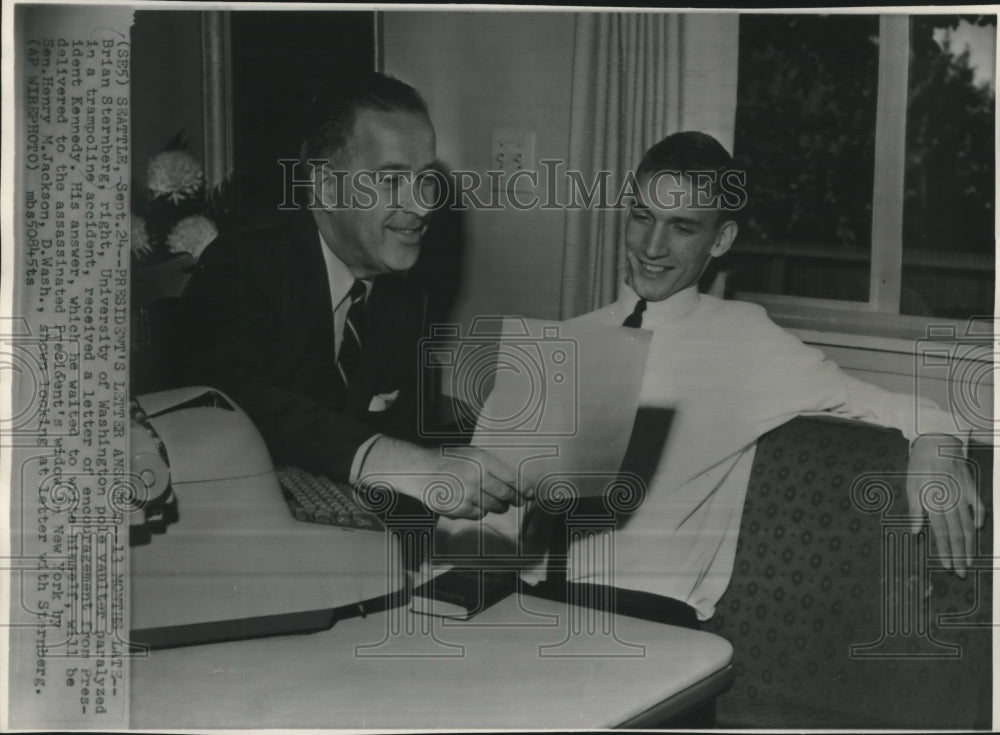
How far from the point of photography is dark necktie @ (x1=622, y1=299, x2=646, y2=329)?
6.66 ft

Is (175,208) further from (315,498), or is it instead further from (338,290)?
(315,498)

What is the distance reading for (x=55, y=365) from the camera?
2.02m

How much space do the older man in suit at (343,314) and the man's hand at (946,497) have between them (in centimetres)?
81

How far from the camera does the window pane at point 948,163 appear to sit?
2.01m

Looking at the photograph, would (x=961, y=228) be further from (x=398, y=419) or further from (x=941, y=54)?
(x=398, y=419)

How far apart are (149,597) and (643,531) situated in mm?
1023

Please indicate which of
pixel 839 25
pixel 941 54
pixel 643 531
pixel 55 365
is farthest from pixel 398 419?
pixel 941 54

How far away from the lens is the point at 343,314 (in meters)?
2.03

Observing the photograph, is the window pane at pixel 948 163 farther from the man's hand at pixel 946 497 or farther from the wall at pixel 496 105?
the wall at pixel 496 105

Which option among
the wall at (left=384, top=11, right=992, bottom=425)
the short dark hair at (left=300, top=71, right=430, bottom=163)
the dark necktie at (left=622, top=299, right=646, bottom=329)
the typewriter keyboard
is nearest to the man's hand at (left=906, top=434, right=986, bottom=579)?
the wall at (left=384, top=11, right=992, bottom=425)

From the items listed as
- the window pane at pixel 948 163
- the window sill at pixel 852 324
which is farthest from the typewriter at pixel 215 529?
the window pane at pixel 948 163

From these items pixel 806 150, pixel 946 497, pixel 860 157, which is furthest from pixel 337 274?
pixel 946 497

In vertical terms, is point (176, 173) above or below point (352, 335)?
above

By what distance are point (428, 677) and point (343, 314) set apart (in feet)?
2.50
